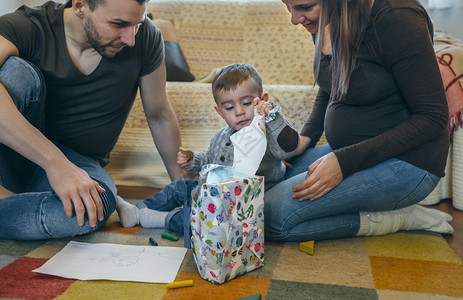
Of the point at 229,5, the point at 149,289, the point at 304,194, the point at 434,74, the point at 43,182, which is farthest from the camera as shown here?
the point at 229,5

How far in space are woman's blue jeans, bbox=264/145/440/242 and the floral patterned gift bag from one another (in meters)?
0.19

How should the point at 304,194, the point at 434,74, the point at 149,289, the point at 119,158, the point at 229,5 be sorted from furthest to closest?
the point at 229,5
the point at 119,158
the point at 304,194
the point at 434,74
the point at 149,289

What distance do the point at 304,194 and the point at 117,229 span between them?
22.9 inches

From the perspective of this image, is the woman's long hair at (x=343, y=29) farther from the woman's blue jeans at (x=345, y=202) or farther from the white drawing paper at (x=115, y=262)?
the white drawing paper at (x=115, y=262)

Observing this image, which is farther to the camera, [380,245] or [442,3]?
[442,3]

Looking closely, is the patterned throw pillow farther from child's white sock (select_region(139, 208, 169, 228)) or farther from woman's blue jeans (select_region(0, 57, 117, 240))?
woman's blue jeans (select_region(0, 57, 117, 240))

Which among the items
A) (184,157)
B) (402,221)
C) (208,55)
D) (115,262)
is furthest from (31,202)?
(208,55)

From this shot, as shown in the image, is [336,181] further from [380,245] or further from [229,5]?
[229,5]

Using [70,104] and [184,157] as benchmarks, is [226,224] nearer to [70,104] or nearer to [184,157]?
[184,157]

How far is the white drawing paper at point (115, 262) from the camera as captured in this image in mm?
1140

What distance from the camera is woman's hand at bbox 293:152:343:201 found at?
128 cm

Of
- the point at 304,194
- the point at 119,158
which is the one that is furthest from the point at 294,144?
the point at 119,158

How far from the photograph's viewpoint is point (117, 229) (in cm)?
148

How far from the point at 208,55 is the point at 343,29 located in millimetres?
1512
